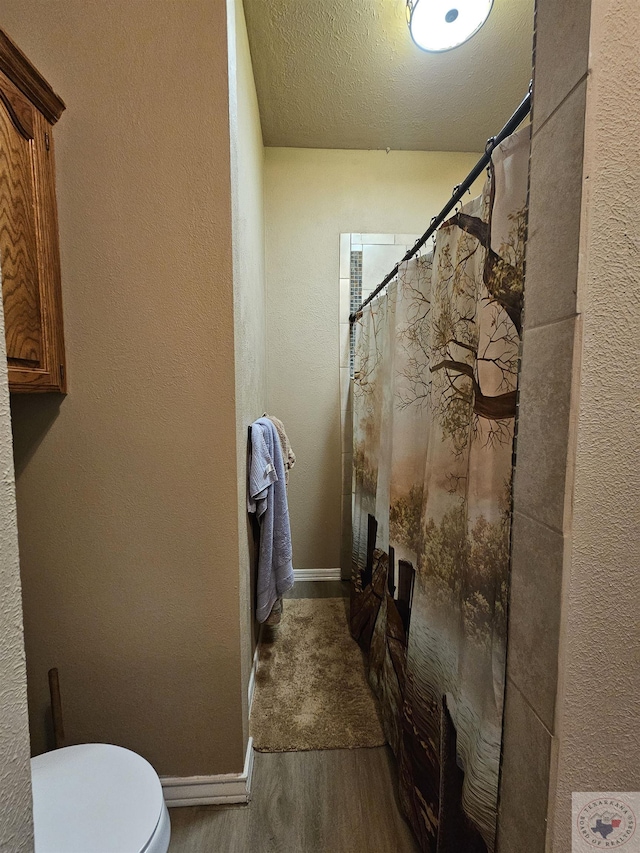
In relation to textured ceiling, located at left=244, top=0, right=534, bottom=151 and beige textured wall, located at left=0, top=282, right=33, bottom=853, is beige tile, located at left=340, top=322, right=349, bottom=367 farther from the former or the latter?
beige textured wall, located at left=0, top=282, right=33, bottom=853

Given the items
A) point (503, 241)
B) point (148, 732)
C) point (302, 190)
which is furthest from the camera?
point (302, 190)

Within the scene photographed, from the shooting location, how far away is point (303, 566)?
2473mm

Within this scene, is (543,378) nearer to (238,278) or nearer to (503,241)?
(503,241)

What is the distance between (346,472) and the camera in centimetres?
246

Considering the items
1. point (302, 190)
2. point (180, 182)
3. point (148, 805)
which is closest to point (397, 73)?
point (302, 190)

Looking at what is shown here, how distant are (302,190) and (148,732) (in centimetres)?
271

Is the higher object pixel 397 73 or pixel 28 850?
pixel 397 73

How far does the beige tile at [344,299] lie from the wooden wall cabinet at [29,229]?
1.63 m

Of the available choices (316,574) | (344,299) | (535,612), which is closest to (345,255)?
(344,299)

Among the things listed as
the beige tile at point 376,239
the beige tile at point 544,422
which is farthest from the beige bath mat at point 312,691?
the beige tile at point 376,239

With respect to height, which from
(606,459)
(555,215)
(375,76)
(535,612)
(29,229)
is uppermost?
(375,76)

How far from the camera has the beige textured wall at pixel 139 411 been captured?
961mm

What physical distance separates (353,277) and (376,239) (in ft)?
0.88

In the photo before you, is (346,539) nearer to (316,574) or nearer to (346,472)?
(316,574)
